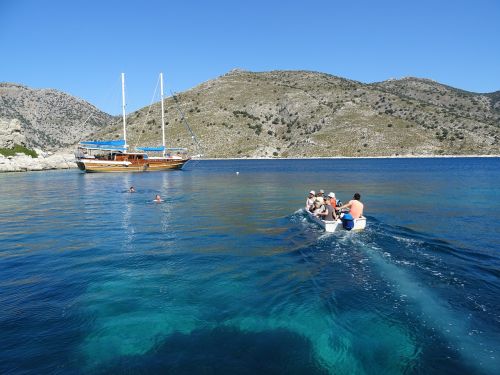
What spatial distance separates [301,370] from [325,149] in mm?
141774

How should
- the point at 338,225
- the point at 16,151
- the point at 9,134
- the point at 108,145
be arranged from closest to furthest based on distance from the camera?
the point at 338,225 < the point at 108,145 < the point at 16,151 < the point at 9,134

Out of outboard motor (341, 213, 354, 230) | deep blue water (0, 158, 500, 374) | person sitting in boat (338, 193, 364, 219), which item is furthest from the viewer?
person sitting in boat (338, 193, 364, 219)

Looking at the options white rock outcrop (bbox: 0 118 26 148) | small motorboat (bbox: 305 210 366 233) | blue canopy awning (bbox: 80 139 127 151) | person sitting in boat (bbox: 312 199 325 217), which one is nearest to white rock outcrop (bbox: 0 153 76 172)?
white rock outcrop (bbox: 0 118 26 148)

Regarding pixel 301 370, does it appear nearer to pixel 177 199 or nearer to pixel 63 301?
pixel 63 301

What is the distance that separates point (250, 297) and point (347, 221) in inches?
391

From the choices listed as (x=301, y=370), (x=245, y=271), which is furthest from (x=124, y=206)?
(x=301, y=370)

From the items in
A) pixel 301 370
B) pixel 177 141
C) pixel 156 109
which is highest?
pixel 156 109

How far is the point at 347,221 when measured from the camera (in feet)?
69.4

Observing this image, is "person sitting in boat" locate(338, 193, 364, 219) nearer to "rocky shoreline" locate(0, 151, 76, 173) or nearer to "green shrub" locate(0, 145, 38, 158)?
"rocky shoreline" locate(0, 151, 76, 173)

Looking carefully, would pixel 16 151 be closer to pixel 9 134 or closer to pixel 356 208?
pixel 9 134

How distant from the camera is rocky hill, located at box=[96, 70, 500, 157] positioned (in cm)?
14275

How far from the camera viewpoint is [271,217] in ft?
93.3

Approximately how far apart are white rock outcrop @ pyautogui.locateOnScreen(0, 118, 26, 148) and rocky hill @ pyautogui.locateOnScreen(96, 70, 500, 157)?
46465 millimetres

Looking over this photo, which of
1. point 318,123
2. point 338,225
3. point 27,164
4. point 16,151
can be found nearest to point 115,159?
point 27,164
